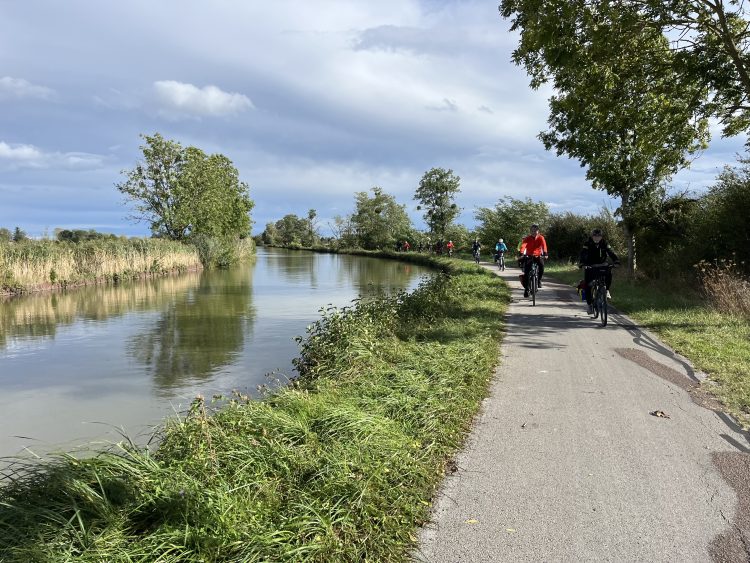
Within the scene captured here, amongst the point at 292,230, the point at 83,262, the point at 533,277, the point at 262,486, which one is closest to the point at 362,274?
the point at 83,262

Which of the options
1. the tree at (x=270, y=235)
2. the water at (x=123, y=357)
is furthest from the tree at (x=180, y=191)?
the tree at (x=270, y=235)

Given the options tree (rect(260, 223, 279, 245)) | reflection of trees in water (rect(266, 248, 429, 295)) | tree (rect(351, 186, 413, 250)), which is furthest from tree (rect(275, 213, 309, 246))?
reflection of trees in water (rect(266, 248, 429, 295))

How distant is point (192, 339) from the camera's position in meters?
12.6

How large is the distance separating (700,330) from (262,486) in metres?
9.31

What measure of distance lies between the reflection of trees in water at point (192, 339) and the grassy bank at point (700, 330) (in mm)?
7973

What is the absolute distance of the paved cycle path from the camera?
3023 millimetres

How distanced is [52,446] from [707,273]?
15.4 metres

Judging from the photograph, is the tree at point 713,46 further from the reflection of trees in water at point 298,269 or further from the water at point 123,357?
the reflection of trees in water at point 298,269

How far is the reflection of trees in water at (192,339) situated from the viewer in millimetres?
9586

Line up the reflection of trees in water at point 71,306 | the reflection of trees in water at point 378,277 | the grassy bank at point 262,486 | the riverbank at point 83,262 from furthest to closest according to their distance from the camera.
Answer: the reflection of trees in water at point 378,277
the riverbank at point 83,262
the reflection of trees in water at point 71,306
the grassy bank at point 262,486

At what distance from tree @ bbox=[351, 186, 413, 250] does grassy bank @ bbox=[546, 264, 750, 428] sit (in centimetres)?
5730

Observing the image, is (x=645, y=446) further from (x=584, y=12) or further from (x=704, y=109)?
(x=704, y=109)

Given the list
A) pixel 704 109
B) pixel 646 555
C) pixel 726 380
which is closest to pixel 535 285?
pixel 704 109

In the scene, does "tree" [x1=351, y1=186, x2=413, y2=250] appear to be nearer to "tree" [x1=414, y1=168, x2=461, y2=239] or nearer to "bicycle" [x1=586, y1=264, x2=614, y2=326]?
"tree" [x1=414, y1=168, x2=461, y2=239]
